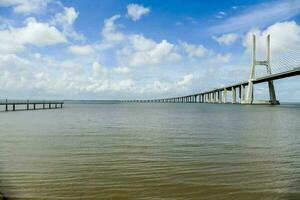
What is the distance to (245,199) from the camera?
6844 mm

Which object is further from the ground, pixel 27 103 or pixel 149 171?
pixel 27 103

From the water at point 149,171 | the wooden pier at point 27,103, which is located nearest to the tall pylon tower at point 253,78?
the wooden pier at point 27,103

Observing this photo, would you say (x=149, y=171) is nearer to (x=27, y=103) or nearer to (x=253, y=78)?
(x=27, y=103)

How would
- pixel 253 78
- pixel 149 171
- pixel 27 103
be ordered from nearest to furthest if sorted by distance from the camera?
1. pixel 149 171
2. pixel 27 103
3. pixel 253 78

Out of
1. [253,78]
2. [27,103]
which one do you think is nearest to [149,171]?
[27,103]

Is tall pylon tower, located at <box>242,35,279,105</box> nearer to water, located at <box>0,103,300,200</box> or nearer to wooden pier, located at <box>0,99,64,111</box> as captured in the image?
wooden pier, located at <box>0,99,64,111</box>

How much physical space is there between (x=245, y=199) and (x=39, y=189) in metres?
4.36

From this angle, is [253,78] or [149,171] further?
[253,78]

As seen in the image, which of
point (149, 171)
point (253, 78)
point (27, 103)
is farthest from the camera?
point (253, 78)

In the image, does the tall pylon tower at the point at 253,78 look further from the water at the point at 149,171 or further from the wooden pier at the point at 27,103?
the water at the point at 149,171

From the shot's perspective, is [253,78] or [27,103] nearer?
[27,103]

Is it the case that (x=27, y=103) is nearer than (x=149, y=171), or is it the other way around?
(x=149, y=171)

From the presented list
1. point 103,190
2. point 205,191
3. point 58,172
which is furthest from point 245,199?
point 58,172

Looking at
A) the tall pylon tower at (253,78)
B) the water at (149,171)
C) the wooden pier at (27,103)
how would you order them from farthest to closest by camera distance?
the tall pylon tower at (253,78) → the wooden pier at (27,103) → the water at (149,171)
